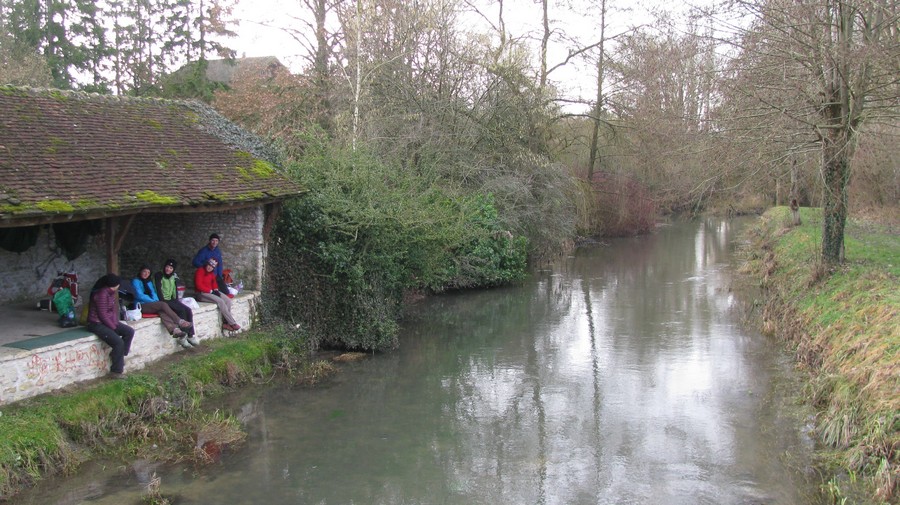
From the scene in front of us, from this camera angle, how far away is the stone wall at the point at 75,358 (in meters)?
7.63

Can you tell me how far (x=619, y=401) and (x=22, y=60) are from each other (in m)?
25.2

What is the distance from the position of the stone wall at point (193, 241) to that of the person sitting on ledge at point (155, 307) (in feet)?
6.68

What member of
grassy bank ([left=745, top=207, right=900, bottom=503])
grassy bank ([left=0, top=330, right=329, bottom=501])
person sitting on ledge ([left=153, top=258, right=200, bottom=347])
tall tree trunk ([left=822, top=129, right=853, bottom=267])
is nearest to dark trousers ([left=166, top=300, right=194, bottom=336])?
person sitting on ledge ([left=153, top=258, right=200, bottom=347])

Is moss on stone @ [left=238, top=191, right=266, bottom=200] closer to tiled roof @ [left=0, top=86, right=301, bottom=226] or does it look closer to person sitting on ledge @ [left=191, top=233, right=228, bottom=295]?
tiled roof @ [left=0, top=86, right=301, bottom=226]

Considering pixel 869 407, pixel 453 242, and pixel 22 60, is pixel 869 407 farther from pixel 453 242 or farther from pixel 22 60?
pixel 22 60

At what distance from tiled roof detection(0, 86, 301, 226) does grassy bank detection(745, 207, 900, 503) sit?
8.54 m

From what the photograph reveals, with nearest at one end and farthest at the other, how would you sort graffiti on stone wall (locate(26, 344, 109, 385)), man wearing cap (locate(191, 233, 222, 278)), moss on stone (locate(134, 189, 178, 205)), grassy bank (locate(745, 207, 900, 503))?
grassy bank (locate(745, 207, 900, 503)) → graffiti on stone wall (locate(26, 344, 109, 385)) → moss on stone (locate(134, 189, 178, 205)) → man wearing cap (locate(191, 233, 222, 278))

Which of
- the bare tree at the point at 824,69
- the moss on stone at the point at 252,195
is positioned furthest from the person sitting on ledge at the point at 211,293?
the bare tree at the point at 824,69

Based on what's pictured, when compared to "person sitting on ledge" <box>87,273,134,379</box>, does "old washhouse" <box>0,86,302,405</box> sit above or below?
above

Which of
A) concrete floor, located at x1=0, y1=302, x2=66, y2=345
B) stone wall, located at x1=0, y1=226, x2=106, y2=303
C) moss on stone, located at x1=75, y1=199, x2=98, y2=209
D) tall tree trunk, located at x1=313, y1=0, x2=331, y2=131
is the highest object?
tall tree trunk, located at x1=313, y1=0, x2=331, y2=131

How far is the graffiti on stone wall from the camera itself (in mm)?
7864

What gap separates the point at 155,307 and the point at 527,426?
5479mm

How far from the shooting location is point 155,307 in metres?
9.79

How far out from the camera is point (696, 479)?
754cm
